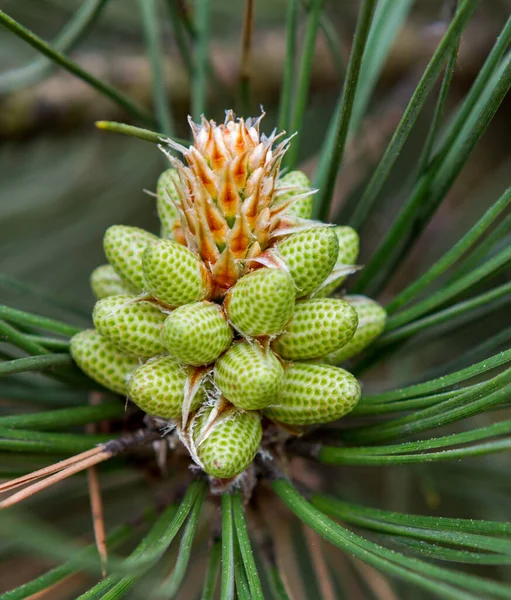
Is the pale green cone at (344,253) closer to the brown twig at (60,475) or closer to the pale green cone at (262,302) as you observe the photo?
the pale green cone at (262,302)

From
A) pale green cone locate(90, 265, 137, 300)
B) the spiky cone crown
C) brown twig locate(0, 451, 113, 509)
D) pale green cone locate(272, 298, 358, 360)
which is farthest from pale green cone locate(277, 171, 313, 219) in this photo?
brown twig locate(0, 451, 113, 509)

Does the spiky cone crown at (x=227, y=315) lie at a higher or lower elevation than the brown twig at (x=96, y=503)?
higher

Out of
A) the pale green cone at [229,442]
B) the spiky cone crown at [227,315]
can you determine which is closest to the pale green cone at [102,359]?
the spiky cone crown at [227,315]

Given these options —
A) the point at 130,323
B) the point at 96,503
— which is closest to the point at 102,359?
the point at 130,323

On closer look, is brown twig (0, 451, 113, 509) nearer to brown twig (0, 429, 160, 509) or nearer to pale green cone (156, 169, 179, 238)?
brown twig (0, 429, 160, 509)

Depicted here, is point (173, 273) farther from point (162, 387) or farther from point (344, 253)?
point (344, 253)
